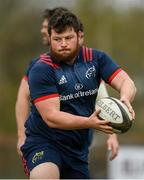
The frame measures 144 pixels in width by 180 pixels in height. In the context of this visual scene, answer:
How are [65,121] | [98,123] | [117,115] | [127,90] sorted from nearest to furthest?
[98,123] < [117,115] < [65,121] < [127,90]

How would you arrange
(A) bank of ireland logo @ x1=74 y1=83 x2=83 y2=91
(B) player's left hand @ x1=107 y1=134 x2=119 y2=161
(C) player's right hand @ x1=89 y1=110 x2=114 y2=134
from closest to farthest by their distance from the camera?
(C) player's right hand @ x1=89 y1=110 x2=114 y2=134 < (A) bank of ireland logo @ x1=74 y1=83 x2=83 y2=91 < (B) player's left hand @ x1=107 y1=134 x2=119 y2=161

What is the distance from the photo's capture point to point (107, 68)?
8547 millimetres

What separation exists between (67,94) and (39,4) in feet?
107

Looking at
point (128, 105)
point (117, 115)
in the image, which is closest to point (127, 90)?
point (128, 105)

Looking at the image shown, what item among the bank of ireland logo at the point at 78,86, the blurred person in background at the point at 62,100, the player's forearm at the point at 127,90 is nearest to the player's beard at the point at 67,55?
the blurred person in background at the point at 62,100

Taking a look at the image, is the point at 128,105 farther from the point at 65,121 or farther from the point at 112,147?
the point at 112,147

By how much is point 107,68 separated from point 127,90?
428 mm

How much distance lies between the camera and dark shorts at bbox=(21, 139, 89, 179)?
848cm

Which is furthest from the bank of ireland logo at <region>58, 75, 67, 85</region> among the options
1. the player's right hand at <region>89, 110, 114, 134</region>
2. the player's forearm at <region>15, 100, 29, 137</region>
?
the player's forearm at <region>15, 100, 29, 137</region>

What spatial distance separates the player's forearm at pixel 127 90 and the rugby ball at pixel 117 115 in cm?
24

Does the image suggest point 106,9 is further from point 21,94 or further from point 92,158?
point 21,94

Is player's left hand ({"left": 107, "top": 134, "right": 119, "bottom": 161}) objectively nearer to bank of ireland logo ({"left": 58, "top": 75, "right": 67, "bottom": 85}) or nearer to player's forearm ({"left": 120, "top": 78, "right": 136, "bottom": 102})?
player's forearm ({"left": 120, "top": 78, "right": 136, "bottom": 102})

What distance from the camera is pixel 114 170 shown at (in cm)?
1792

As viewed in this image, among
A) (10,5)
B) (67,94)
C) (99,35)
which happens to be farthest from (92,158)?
(99,35)
